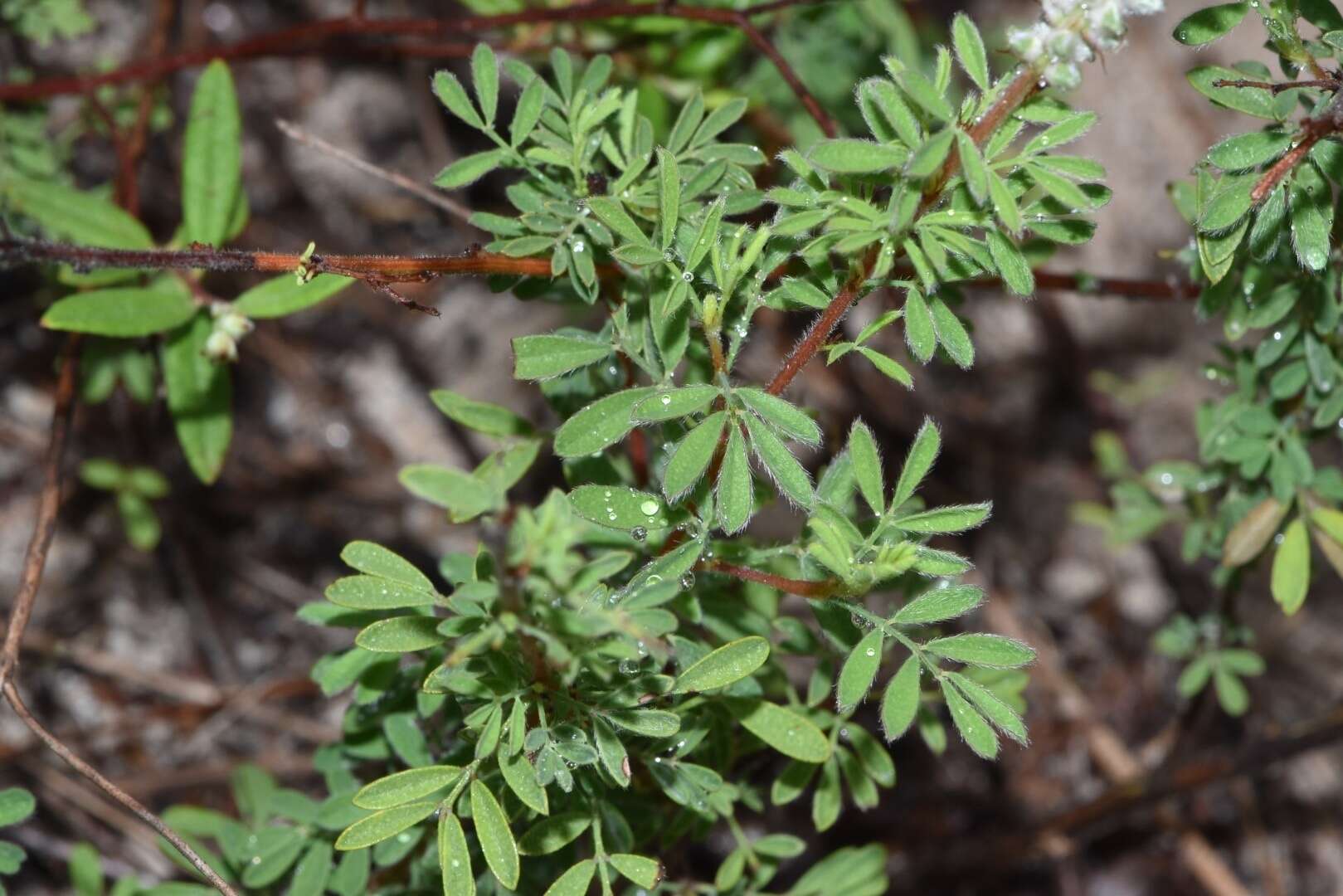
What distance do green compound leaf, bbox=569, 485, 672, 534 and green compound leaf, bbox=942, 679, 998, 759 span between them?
1.59ft

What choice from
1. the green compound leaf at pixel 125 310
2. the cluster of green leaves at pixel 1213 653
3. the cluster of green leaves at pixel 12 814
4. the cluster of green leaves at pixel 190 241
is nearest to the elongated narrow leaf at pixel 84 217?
the cluster of green leaves at pixel 190 241

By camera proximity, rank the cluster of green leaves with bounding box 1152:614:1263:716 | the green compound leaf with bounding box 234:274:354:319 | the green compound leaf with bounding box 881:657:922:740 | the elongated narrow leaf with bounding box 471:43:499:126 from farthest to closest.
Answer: the cluster of green leaves with bounding box 1152:614:1263:716, the green compound leaf with bounding box 234:274:354:319, the elongated narrow leaf with bounding box 471:43:499:126, the green compound leaf with bounding box 881:657:922:740

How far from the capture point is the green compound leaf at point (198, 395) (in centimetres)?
255

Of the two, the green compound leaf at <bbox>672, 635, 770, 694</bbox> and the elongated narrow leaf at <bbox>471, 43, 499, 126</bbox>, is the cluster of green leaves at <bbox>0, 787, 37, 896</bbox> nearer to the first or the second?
the green compound leaf at <bbox>672, 635, 770, 694</bbox>

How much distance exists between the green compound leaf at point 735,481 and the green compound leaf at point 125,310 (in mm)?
1366

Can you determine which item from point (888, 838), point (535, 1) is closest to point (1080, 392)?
point (888, 838)

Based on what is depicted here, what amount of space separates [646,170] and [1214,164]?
917 mm

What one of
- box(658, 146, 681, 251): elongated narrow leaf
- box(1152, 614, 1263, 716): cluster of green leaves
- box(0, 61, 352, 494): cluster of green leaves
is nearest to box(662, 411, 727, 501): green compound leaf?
box(658, 146, 681, 251): elongated narrow leaf

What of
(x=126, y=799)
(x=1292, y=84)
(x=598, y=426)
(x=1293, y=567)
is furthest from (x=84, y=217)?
(x=1293, y=567)

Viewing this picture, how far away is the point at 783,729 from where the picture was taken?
1859 mm

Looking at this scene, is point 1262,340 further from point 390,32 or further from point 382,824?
point 390,32

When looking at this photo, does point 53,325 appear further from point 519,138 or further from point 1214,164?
A: point 1214,164

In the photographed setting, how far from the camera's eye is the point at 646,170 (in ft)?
6.74

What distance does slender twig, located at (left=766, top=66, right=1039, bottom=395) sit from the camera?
5.28 feet
